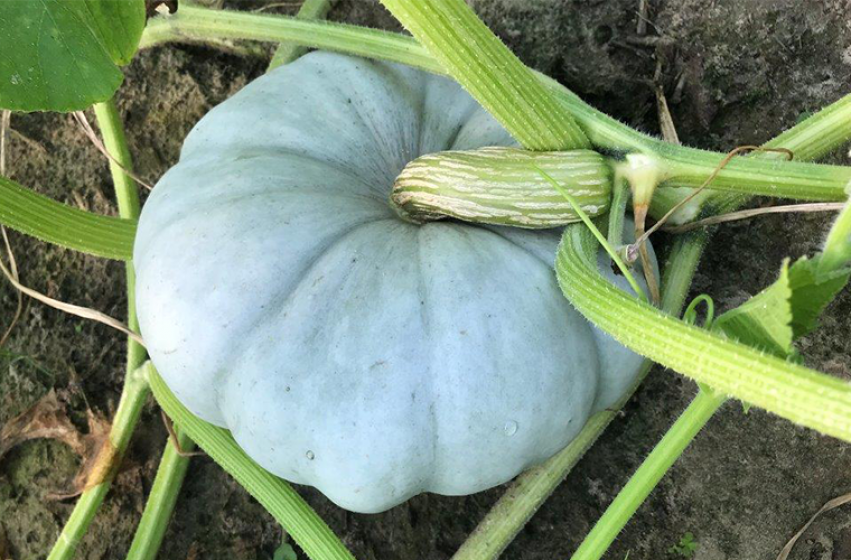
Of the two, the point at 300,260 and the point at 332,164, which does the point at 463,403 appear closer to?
the point at 300,260

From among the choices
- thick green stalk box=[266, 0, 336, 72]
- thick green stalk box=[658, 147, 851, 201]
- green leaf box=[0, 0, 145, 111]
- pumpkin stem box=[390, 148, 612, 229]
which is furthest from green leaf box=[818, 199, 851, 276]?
thick green stalk box=[266, 0, 336, 72]

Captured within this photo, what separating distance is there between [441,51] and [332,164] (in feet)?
1.22

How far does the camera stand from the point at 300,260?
135 centimetres

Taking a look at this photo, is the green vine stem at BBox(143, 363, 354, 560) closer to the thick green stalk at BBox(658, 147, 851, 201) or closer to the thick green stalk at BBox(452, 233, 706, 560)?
the thick green stalk at BBox(452, 233, 706, 560)

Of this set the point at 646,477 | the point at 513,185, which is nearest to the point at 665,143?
the point at 513,185

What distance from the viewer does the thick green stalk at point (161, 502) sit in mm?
1855

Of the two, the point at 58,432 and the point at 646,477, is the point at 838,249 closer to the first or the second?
the point at 646,477

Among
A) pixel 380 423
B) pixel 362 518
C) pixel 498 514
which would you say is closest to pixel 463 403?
pixel 380 423

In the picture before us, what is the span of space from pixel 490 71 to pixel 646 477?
73 cm

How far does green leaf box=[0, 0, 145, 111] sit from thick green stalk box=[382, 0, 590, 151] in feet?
1.75

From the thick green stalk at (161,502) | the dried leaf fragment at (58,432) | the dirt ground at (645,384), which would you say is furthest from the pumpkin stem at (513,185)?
the dried leaf fragment at (58,432)

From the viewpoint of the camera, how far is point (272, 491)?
1.62 metres

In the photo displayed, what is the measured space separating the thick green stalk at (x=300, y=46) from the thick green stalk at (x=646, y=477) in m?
1.18

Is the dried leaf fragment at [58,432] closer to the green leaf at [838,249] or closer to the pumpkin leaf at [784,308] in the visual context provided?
the pumpkin leaf at [784,308]
